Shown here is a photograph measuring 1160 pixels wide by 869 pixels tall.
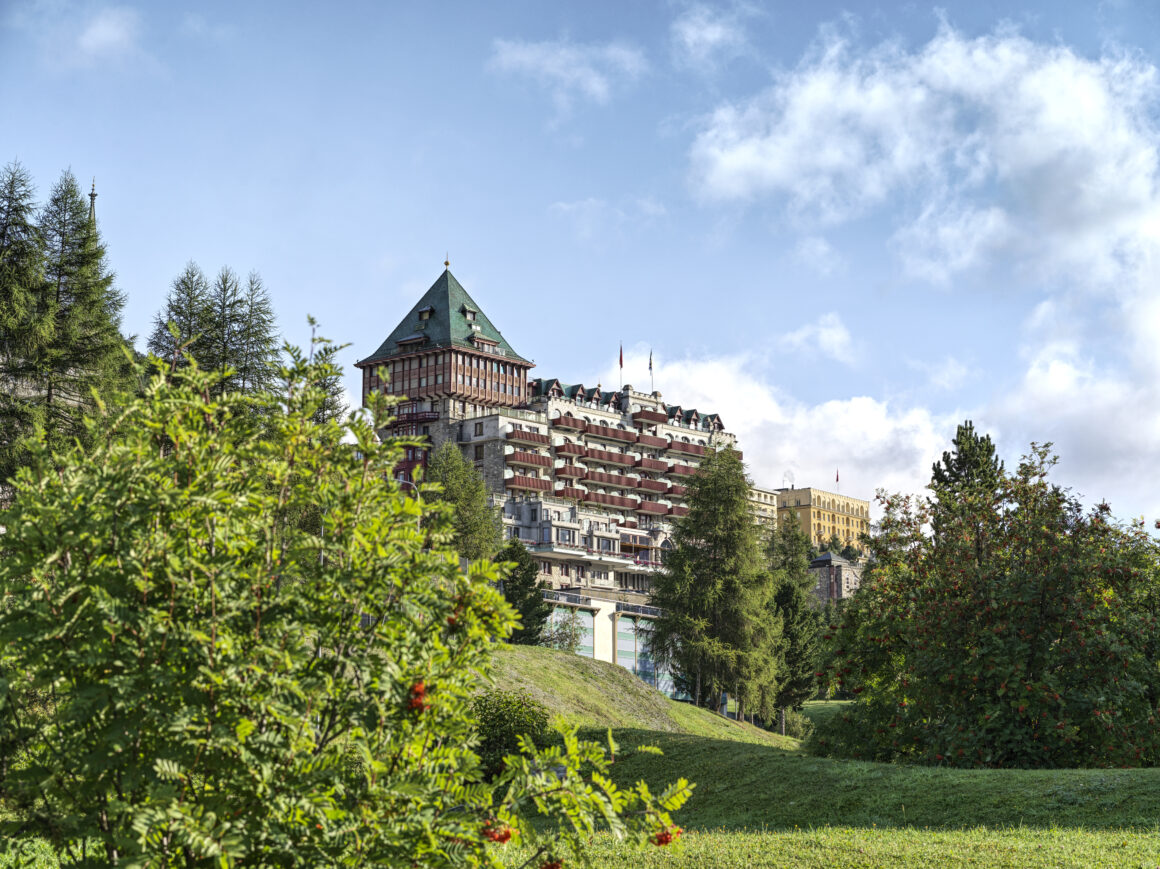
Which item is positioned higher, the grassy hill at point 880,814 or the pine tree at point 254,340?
the pine tree at point 254,340

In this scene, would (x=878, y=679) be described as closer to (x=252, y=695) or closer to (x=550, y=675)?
(x=550, y=675)

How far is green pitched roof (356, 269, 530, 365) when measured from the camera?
353ft

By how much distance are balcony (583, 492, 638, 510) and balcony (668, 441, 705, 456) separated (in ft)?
32.3

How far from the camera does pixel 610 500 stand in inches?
4363

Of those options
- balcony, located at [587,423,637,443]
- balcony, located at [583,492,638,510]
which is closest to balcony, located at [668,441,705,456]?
balcony, located at [587,423,637,443]

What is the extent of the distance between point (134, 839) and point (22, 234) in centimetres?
3905

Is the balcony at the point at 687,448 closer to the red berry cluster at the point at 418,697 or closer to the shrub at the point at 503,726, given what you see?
the shrub at the point at 503,726

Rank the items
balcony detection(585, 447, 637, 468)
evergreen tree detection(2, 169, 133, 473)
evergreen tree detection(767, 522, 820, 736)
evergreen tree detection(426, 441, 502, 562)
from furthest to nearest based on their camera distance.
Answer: balcony detection(585, 447, 637, 468), evergreen tree detection(426, 441, 502, 562), evergreen tree detection(767, 522, 820, 736), evergreen tree detection(2, 169, 133, 473)

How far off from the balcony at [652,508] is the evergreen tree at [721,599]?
54435mm

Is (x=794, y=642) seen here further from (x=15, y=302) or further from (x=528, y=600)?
(x=15, y=302)

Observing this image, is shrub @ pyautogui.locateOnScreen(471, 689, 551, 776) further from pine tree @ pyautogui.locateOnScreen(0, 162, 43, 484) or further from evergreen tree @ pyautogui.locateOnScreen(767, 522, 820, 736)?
evergreen tree @ pyautogui.locateOnScreen(767, 522, 820, 736)

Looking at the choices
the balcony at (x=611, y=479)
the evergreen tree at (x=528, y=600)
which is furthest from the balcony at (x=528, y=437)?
the evergreen tree at (x=528, y=600)

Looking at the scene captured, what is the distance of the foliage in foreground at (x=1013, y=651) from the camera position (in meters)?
17.1

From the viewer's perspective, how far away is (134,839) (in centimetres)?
479
